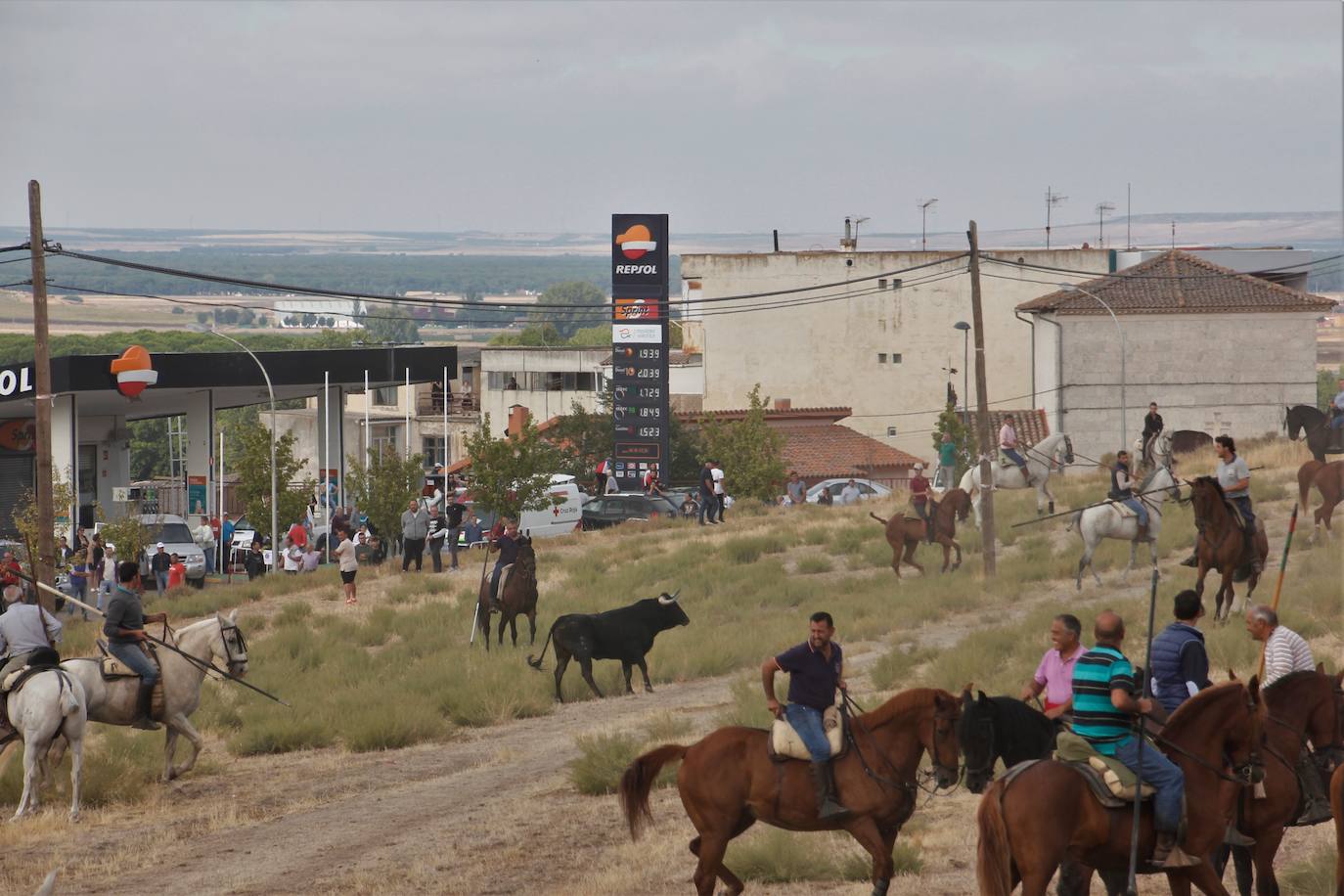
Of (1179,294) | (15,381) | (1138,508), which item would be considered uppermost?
(1179,294)

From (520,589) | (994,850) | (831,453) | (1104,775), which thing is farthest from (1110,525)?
(831,453)

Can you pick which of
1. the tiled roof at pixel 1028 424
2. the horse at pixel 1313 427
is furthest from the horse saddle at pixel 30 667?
the tiled roof at pixel 1028 424

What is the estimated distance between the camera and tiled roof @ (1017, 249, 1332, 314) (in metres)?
73.4

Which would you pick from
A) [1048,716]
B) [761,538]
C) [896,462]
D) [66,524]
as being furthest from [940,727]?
[896,462]

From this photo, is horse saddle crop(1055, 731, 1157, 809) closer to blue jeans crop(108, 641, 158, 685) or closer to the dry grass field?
the dry grass field

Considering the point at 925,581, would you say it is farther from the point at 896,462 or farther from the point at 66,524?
the point at 896,462

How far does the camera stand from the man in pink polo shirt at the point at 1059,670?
37.9ft

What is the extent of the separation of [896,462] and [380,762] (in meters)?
68.3

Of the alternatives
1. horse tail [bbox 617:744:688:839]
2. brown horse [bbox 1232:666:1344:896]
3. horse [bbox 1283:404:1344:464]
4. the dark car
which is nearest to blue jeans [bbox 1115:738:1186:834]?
brown horse [bbox 1232:666:1344:896]

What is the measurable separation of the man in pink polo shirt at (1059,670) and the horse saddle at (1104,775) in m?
0.96

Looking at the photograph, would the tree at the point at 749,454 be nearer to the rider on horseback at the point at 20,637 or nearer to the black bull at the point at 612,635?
the black bull at the point at 612,635

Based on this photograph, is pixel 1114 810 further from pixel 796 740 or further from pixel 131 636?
pixel 131 636

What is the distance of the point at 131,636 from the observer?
59.3 feet

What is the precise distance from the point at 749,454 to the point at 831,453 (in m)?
16.5
